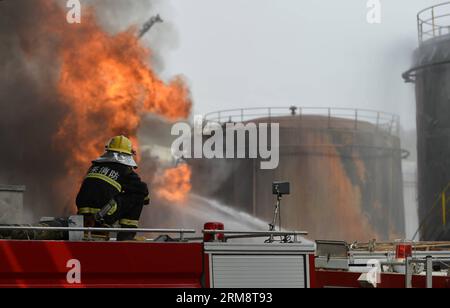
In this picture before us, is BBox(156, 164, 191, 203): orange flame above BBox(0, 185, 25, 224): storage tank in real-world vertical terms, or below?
Answer: above

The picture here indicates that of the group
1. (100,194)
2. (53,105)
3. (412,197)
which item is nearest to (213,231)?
(100,194)

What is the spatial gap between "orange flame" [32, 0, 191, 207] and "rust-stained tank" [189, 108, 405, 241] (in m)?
5.81

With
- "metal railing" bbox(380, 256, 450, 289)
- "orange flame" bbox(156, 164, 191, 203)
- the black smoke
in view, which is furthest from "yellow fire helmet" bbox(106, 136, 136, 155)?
"orange flame" bbox(156, 164, 191, 203)

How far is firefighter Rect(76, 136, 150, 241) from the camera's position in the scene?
8094mm

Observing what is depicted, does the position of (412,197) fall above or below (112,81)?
below

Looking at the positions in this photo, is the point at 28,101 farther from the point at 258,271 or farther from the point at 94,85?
the point at 258,271

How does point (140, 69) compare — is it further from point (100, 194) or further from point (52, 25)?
point (100, 194)

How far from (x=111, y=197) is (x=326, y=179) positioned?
66.0ft

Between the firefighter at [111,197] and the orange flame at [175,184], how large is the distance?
61.4 feet

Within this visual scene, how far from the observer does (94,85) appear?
22688mm

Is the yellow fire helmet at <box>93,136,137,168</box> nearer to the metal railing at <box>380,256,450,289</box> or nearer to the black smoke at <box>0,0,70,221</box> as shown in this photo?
the metal railing at <box>380,256,450,289</box>

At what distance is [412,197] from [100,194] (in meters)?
25.2

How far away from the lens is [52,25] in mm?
22453
